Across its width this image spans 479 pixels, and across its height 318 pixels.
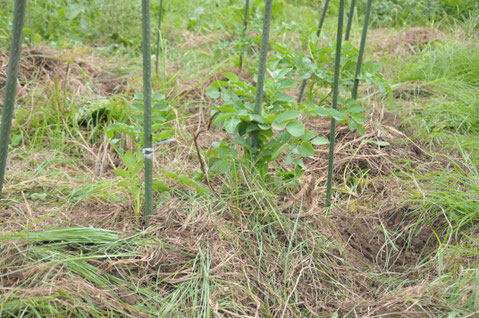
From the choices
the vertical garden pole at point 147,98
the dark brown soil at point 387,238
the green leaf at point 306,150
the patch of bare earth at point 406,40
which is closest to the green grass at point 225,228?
the dark brown soil at point 387,238

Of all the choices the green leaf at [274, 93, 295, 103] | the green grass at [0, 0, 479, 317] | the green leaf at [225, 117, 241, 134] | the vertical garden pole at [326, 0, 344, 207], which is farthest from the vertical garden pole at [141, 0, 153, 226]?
the vertical garden pole at [326, 0, 344, 207]

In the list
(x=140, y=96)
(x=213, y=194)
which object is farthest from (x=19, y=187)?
(x=213, y=194)

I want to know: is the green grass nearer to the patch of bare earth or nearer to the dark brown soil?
the dark brown soil

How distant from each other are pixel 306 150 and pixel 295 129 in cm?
12

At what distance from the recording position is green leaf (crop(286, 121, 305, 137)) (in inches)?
63.6

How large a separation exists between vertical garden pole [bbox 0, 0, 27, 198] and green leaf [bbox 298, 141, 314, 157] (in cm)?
99

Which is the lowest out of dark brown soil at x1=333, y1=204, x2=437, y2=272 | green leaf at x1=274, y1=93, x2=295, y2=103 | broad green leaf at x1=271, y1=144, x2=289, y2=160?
dark brown soil at x1=333, y1=204, x2=437, y2=272

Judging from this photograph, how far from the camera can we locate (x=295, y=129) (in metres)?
1.63

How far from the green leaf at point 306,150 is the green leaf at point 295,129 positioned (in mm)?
98

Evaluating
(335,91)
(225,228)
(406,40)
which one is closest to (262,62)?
(335,91)

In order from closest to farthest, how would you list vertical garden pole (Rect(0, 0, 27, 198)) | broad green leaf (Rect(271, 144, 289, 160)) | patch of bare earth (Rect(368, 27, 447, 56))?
vertical garden pole (Rect(0, 0, 27, 198))
broad green leaf (Rect(271, 144, 289, 160))
patch of bare earth (Rect(368, 27, 447, 56))

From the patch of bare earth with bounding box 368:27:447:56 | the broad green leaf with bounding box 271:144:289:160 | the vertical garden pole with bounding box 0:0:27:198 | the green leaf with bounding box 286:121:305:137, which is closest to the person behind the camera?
the vertical garden pole with bounding box 0:0:27:198

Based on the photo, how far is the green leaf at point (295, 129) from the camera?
1616mm

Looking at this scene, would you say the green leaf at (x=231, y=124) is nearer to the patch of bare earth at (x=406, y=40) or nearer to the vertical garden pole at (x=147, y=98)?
the vertical garden pole at (x=147, y=98)
